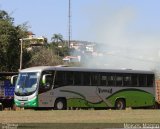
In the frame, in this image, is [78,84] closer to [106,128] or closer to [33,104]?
[33,104]

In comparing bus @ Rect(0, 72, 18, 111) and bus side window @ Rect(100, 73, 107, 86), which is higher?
bus side window @ Rect(100, 73, 107, 86)

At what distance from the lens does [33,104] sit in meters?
35.0

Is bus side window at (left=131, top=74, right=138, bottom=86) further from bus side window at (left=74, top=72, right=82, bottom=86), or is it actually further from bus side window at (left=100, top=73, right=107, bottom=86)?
bus side window at (left=74, top=72, right=82, bottom=86)

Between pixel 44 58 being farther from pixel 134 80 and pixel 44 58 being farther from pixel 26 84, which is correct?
pixel 26 84

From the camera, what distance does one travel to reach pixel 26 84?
3572 cm

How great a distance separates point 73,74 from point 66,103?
2.06m

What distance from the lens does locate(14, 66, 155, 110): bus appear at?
35156 mm

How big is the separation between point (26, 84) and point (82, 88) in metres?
4.00

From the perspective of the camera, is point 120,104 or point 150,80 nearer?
point 120,104

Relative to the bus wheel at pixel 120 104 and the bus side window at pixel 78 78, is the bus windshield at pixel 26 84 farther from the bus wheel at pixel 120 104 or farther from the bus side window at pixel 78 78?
the bus wheel at pixel 120 104

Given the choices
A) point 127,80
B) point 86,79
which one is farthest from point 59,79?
point 127,80

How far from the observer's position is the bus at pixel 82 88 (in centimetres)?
3516

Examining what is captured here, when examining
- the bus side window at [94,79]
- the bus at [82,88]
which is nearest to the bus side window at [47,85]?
the bus at [82,88]

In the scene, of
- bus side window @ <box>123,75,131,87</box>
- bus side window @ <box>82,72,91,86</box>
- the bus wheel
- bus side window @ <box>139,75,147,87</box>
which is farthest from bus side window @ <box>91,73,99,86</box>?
bus side window @ <box>139,75,147,87</box>
